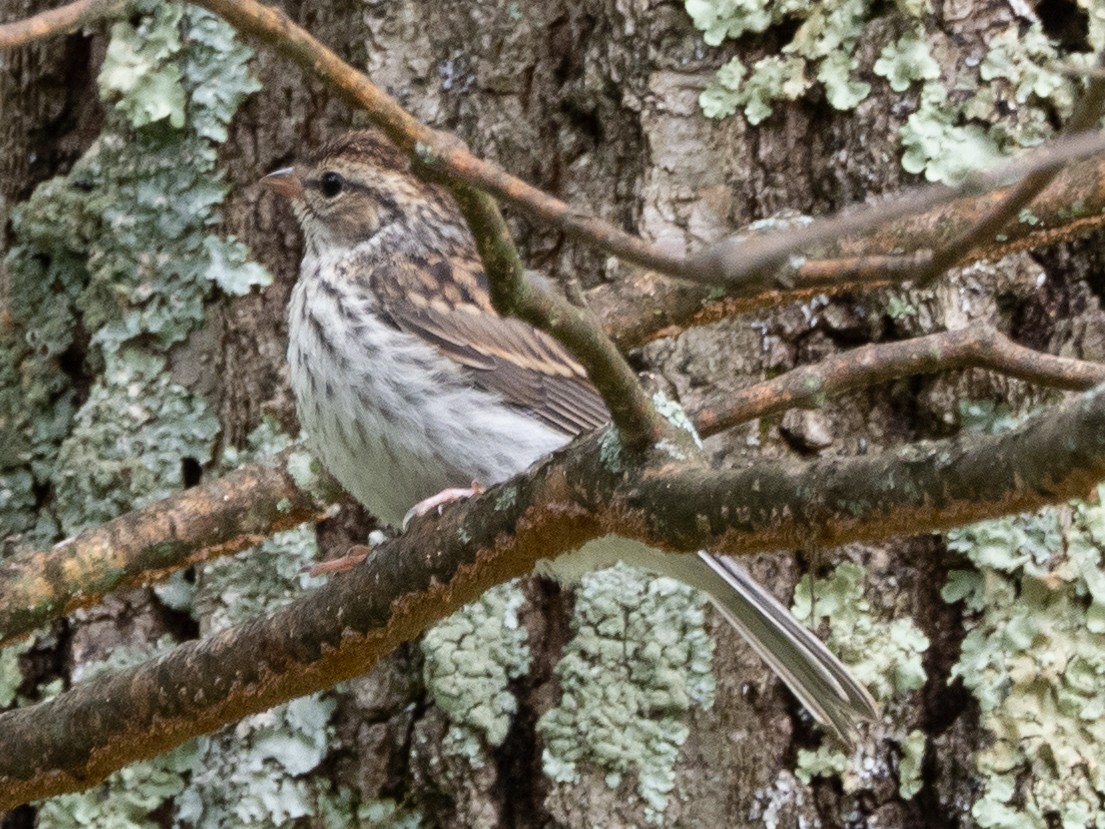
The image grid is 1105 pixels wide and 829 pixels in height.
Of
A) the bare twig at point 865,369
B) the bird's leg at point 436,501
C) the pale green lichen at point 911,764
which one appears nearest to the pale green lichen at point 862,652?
the pale green lichen at point 911,764

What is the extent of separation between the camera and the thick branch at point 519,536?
219 centimetres

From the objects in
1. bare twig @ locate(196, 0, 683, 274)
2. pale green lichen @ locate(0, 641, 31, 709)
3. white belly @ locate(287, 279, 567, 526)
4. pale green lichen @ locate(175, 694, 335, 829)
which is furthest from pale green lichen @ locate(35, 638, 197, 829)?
bare twig @ locate(196, 0, 683, 274)

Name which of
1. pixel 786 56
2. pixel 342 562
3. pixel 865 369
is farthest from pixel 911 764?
pixel 786 56

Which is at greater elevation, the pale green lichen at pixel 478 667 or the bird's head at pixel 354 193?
the bird's head at pixel 354 193

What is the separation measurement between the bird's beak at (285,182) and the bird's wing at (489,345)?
321mm

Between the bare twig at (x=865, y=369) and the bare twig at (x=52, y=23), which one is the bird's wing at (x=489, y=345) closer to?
the bare twig at (x=865, y=369)

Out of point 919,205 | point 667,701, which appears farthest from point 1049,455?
point 667,701

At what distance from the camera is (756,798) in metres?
4.05

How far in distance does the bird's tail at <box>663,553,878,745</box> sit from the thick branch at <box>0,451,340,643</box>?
99cm

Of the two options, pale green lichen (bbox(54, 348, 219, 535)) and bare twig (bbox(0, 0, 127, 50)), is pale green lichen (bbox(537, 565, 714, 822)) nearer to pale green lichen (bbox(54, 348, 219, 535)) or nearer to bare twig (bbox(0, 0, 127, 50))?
pale green lichen (bbox(54, 348, 219, 535))

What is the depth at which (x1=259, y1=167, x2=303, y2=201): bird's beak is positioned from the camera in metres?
4.64

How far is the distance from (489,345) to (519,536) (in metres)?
1.78

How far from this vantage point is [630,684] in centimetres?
420

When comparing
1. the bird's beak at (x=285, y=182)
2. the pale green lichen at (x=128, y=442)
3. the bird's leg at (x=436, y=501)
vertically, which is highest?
the bird's beak at (x=285, y=182)
